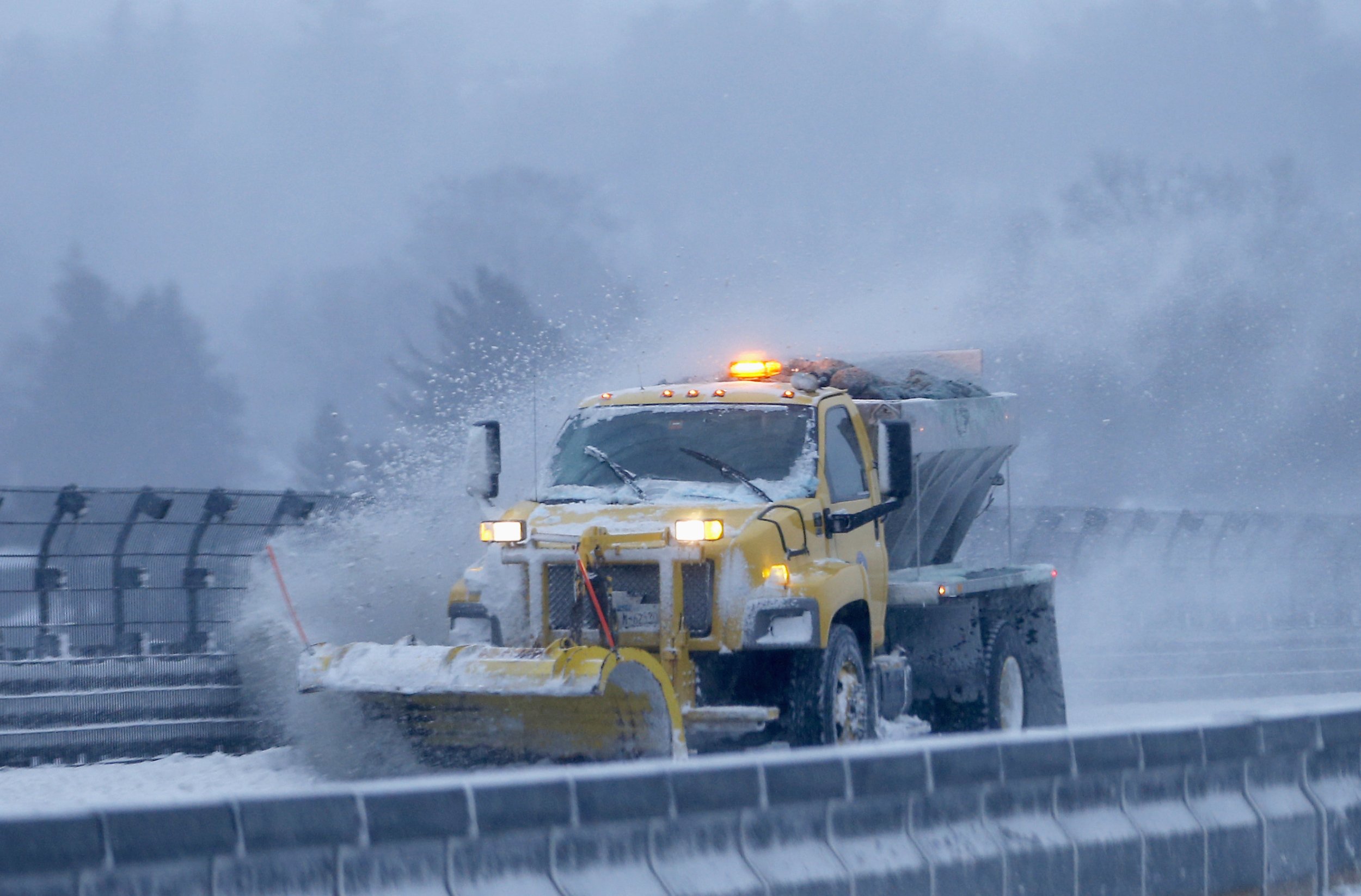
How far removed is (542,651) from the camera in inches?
349

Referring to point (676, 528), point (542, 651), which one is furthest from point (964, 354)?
point (542, 651)

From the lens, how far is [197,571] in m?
14.5

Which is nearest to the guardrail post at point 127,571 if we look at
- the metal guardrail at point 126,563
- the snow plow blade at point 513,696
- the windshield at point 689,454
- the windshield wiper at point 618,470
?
the metal guardrail at point 126,563

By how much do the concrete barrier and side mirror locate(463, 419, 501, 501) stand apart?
18.1 feet

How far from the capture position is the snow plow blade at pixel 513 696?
28.6 ft

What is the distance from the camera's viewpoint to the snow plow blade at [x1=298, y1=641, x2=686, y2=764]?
8711mm

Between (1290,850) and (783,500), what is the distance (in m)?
4.21

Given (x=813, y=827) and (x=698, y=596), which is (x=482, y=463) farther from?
(x=813, y=827)

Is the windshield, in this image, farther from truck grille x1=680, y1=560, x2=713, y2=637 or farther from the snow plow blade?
the snow plow blade

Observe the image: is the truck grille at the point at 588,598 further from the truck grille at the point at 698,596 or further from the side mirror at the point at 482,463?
the side mirror at the point at 482,463

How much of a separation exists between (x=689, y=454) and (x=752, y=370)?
128 cm

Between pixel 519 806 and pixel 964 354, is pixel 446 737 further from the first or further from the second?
pixel 964 354

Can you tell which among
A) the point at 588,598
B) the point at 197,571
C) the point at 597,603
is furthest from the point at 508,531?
the point at 197,571

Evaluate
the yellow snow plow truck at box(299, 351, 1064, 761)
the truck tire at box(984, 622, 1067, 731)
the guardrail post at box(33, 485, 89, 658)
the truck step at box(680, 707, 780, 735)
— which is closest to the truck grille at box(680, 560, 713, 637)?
the yellow snow plow truck at box(299, 351, 1064, 761)
